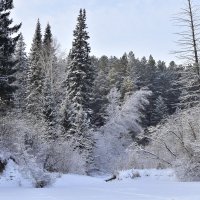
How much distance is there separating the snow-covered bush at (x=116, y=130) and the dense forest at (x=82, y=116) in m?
0.12

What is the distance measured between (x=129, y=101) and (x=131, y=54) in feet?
136

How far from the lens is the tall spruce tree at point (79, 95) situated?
42656 mm

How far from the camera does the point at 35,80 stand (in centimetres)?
5669

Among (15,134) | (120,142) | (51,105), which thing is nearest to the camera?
(15,134)

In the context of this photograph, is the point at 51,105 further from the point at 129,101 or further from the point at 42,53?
the point at 42,53

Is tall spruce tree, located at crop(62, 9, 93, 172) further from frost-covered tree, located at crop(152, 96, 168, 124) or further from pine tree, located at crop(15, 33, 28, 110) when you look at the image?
frost-covered tree, located at crop(152, 96, 168, 124)

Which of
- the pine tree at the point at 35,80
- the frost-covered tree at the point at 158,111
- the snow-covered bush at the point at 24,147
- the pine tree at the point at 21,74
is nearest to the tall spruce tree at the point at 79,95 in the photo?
the pine tree at the point at 35,80

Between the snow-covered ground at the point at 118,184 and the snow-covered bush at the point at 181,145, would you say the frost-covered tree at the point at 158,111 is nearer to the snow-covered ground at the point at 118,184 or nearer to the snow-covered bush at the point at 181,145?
the snow-covered bush at the point at 181,145

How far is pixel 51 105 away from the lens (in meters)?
42.3

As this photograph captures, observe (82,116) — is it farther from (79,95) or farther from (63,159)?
(63,159)

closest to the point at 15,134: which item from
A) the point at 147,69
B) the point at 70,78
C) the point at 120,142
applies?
the point at 70,78

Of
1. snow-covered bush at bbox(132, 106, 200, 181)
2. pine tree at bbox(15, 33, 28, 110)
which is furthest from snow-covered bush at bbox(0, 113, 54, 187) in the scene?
pine tree at bbox(15, 33, 28, 110)

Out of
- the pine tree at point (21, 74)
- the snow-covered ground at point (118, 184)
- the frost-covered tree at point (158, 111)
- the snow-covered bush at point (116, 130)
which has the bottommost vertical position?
the snow-covered ground at point (118, 184)

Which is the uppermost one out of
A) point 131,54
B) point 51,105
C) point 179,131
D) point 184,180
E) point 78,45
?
point 131,54
